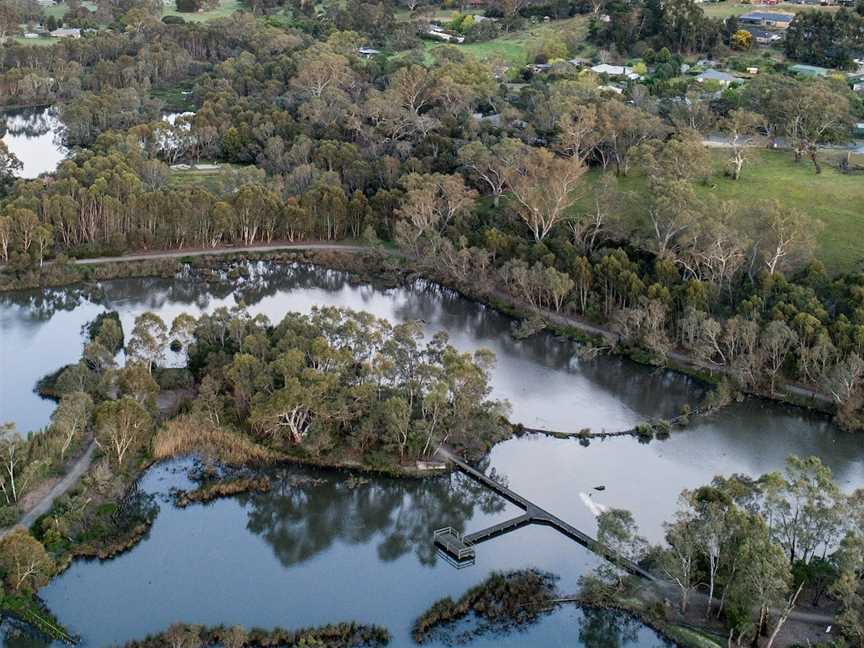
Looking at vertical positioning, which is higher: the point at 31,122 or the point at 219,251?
the point at 219,251

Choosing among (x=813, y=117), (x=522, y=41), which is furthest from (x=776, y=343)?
(x=522, y=41)

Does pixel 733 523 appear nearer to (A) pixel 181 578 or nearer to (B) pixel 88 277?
(A) pixel 181 578

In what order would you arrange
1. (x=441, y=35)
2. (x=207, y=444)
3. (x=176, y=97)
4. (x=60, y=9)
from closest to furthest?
(x=207, y=444)
(x=176, y=97)
(x=441, y=35)
(x=60, y=9)

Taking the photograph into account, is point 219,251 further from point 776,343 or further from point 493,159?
point 776,343

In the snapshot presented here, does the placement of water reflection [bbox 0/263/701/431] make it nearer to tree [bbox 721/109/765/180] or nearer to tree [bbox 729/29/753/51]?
tree [bbox 721/109/765/180]

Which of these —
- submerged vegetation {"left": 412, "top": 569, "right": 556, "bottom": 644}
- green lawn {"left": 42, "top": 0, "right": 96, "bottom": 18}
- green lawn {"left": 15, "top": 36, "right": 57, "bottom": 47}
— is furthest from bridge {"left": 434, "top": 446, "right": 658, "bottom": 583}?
green lawn {"left": 42, "top": 0, "right": 96, "bottom": 18}

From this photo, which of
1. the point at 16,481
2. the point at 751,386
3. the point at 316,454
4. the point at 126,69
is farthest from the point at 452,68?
the point at 16,481
